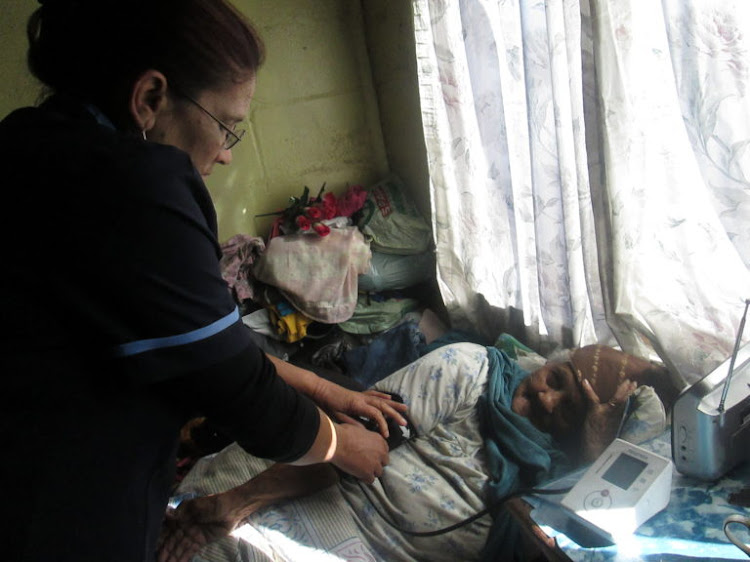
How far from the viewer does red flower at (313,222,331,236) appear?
7.85 ft

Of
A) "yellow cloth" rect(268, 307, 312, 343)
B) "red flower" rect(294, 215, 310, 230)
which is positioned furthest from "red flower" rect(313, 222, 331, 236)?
"yellow cloth" rect(268, 307, 312, 343)

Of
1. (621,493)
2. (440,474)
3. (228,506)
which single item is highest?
(621,493)

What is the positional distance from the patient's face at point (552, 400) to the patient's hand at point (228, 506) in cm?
60

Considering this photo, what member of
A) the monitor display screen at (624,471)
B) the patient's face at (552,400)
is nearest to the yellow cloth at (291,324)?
the patient's face at (552,400)

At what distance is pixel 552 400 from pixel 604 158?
68 centimetres

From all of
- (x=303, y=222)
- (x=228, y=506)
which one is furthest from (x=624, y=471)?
(x=303, y=222)

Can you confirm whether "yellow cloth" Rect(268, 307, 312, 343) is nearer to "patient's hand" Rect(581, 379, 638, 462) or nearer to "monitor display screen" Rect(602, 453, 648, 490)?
"patient's hand" Rect(581, 379, 638, 462)

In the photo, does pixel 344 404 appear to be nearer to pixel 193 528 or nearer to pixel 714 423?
pixel 193 528

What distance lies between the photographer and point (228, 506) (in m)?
1.30

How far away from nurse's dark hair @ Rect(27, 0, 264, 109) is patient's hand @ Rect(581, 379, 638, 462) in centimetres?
120

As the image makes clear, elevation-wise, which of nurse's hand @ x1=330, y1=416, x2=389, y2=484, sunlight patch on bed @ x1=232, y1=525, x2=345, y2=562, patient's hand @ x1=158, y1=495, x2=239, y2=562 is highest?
nurse's hand @ x1=330, y1=416, x2=389, y2=484

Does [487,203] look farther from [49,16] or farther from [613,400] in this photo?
[49,16]

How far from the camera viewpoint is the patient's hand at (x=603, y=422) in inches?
53.8

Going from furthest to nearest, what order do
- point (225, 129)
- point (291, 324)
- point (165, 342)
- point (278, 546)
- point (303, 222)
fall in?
1. point (303, 222)
2. point (291, 324)
3. point (278, 546)
4. point (225, 129)
5. point (165, 342)
